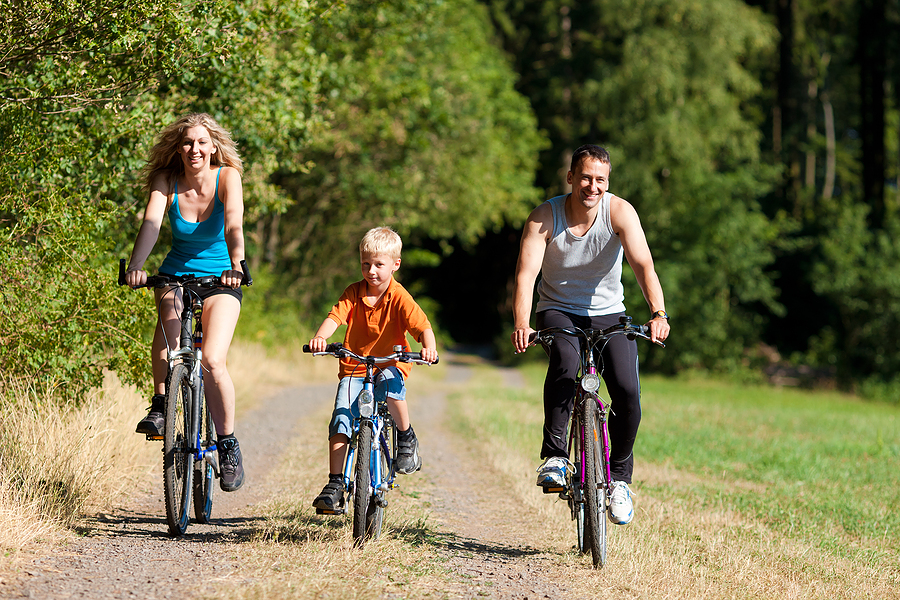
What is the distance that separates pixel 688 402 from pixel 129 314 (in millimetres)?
15694

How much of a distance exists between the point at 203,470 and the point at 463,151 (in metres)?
19.5

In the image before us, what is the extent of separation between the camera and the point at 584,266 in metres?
5.13

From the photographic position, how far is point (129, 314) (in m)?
6.65

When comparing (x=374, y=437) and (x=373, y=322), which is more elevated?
(x=373, y=322)

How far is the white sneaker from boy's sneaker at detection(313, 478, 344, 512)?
106cm

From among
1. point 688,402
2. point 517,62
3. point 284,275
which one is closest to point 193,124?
point 688,402

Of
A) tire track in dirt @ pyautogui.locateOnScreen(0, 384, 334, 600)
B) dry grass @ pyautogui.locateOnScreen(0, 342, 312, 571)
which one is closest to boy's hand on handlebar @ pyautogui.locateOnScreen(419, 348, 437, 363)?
tire track in dirt @ pyautogui.locateOnScreen(0, 384, 334, 600)

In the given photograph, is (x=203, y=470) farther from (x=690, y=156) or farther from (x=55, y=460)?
(x=690, y=156)

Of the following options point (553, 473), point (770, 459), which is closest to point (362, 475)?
point (553, 473)

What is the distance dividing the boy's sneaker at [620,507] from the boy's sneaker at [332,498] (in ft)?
4.78

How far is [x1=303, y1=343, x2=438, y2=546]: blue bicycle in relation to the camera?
483 centimetres

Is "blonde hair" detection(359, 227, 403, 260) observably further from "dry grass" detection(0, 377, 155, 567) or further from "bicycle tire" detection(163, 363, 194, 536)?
"dry grass" detection(0, 377, 155, 567)

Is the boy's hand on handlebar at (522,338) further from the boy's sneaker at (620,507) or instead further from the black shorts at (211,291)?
the black shorts at (211,291)

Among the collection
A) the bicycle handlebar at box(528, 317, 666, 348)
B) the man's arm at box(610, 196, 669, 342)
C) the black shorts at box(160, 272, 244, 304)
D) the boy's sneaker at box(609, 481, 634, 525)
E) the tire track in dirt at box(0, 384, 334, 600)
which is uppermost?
the man's arm at box(610, 196, 669, 342)
